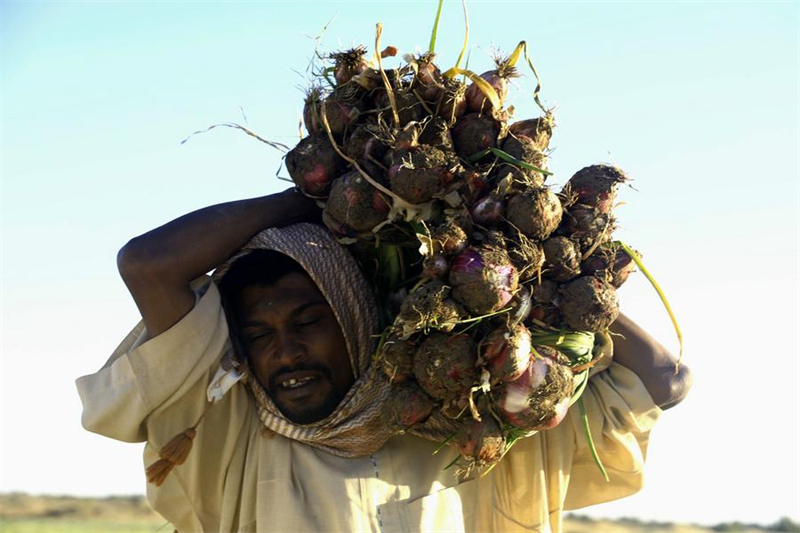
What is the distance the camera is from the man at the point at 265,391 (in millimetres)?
3561

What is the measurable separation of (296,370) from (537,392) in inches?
36.1

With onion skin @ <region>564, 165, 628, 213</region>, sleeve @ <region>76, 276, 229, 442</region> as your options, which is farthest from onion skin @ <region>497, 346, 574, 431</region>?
sleeve @ <region>76, 276, 229, 442</region>

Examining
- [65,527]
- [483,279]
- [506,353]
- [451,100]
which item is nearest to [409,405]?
[506,353]

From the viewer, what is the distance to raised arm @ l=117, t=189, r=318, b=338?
3.53 meters

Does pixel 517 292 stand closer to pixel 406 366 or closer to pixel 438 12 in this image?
pixel 406 366

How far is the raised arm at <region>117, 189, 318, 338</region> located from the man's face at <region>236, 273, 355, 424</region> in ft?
0.73

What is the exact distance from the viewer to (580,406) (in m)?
3.77

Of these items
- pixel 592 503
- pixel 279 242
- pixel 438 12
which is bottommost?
pixel 592 503

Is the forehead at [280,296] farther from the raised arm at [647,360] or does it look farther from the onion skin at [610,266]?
the raised arm at [647,360]

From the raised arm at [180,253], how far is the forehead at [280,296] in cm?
18

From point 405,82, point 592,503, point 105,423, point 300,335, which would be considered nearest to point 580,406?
point 592,503

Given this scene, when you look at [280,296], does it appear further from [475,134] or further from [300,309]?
[475,134]

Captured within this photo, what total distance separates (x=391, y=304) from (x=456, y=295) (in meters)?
0.59

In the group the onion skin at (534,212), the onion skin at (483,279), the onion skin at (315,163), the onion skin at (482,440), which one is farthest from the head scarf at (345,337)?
the onion skin at (534,212)
